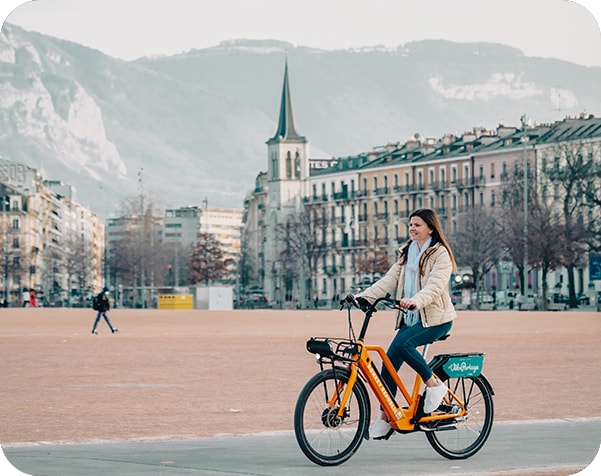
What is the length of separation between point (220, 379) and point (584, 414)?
758 cm

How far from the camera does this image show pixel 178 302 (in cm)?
10981

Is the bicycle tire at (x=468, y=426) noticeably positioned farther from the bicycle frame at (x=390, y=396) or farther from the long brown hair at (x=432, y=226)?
the long brown hair at (x=432, y=226)

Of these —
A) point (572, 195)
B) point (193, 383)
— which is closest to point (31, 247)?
point (572, 195)

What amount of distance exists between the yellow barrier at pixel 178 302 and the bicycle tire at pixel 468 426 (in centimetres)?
9846

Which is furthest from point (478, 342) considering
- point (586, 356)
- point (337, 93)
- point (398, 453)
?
point (398, 453)

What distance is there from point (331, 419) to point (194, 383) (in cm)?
1061

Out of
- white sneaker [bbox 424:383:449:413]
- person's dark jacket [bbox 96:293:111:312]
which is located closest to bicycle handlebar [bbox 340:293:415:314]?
white sneaker [bbox 424:383:449:413]

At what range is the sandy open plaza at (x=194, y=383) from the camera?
563 inches

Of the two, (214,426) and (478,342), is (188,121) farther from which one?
(214,426)

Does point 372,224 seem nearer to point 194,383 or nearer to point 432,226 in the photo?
point 194,383

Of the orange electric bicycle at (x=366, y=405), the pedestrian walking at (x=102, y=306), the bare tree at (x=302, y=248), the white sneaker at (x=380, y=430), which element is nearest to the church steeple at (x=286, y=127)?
the bare tree at (x=302, y=248)

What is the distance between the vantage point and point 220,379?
21.6m

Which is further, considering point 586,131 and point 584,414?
point 586,131

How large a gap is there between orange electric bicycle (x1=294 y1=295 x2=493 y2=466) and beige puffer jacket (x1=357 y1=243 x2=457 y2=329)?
0.15 meters
